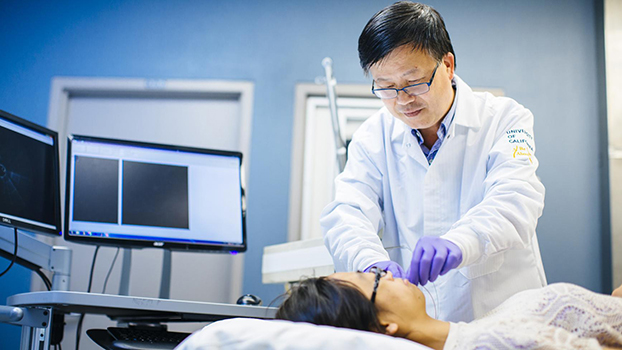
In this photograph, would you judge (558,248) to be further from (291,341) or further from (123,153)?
(291,341)

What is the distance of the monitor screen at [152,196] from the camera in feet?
6.11

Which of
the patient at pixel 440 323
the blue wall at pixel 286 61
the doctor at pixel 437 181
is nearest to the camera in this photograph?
the patient at pixel 440 323

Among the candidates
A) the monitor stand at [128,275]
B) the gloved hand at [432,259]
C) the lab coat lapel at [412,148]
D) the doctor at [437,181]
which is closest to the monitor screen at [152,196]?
the monitor stand at [128,275]

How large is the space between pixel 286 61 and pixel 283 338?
237 cm

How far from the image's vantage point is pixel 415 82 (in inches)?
57.4

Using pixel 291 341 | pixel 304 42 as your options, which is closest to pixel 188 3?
pixel 304 42

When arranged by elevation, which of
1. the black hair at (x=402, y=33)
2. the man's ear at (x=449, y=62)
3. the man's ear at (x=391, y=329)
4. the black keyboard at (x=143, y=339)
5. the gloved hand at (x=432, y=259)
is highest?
the black hair at (x=402, y=33)

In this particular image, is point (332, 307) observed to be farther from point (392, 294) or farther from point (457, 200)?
point (457, 200)

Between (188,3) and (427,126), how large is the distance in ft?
6.89

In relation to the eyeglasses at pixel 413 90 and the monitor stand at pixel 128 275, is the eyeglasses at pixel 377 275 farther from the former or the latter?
the monitor stand at pixel 128 275

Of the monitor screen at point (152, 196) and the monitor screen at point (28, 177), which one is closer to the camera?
the monitor screen at point (28, 177)

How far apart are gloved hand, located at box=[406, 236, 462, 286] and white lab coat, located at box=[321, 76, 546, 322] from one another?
86 millimetres

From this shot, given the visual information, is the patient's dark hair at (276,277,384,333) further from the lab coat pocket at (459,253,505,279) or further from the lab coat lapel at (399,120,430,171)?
the lab coat lapel at (399,120,430,171)

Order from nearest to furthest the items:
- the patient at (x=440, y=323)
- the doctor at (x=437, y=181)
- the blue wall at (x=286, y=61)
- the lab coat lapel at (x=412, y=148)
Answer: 1. the patient at (x=440, y=323)
2. the doctor at (x=437, y=181)
3. the lab coat lapel at (x=412, y=148)
4. the blue wall at (x=286, y=61)
